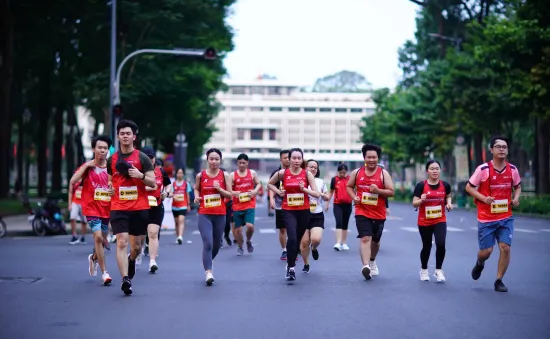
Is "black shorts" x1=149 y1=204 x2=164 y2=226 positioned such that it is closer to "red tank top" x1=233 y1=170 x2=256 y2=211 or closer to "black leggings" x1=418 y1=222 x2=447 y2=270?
"red tank top" x1=233 y1=170 x2=256 y2=211

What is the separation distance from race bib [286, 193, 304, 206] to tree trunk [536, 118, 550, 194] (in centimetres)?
3196

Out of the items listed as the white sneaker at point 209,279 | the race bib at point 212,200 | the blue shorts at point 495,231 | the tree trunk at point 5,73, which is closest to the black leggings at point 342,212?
the race bib at point 212,200

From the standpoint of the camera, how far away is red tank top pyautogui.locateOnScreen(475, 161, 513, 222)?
1343 cm

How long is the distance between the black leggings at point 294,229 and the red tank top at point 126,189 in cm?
272

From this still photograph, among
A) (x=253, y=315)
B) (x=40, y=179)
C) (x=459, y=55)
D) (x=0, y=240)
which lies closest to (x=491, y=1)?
(x=459, y=55)

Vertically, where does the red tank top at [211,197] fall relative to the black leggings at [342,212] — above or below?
above

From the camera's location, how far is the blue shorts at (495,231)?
13.4 metres

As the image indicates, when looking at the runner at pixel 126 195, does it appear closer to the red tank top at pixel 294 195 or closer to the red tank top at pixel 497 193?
the red tank top at pixel 294 195

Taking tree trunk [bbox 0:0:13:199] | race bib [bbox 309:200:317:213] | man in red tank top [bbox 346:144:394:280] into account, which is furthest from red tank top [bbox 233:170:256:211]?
tree trunk [bbox 0:0:13:199]

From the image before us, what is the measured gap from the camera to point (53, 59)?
4212cm

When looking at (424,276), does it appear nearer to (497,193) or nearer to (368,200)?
(368,200)

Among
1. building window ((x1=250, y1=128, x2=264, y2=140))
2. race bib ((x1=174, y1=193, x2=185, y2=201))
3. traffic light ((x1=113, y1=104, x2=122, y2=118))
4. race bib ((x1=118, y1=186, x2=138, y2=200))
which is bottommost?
race bib ((x1=174, y1=193, x2=185, y2=201))

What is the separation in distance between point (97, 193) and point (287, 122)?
174 meters

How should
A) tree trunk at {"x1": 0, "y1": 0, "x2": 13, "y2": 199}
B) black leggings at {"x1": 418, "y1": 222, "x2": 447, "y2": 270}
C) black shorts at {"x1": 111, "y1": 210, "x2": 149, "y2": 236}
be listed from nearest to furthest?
black shorts at {"x1": 111, "y1": 210, "x2": 149, "y2": 236}, black leggings at {"x1": 418, "y1": 222, "x2": 447, "y2": 270}, tree trunk at {"x1": 0, "y1": 0, "x2": 13, "y2": 199}
